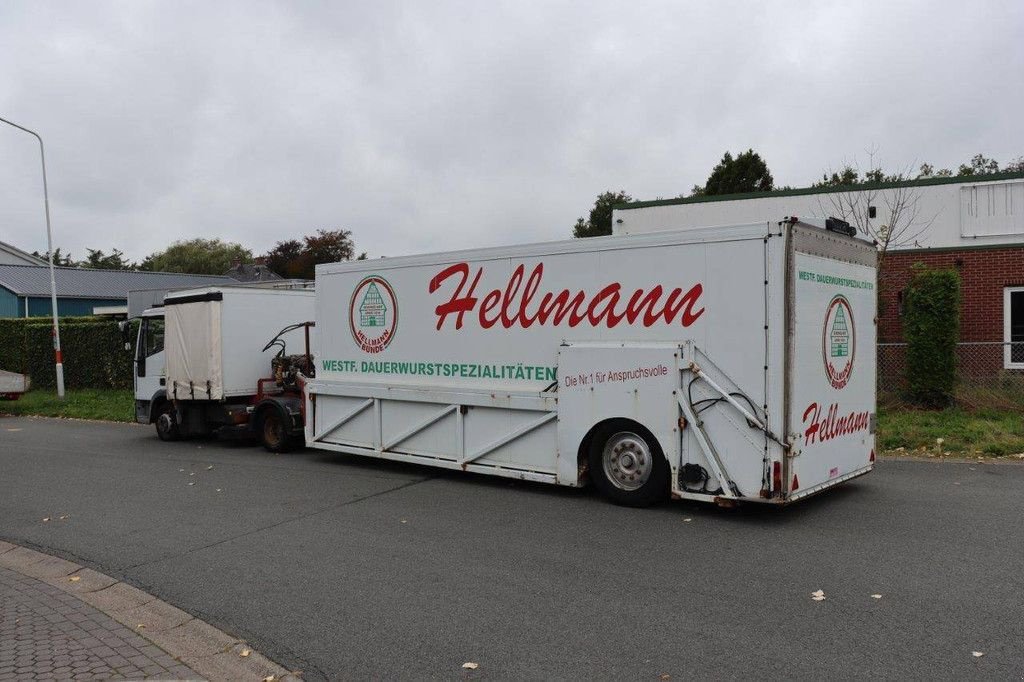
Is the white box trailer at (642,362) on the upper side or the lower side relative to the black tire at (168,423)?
upper

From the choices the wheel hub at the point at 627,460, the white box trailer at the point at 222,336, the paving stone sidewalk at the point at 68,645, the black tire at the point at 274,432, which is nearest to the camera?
the paving stone sidewalk at the point at 68,645

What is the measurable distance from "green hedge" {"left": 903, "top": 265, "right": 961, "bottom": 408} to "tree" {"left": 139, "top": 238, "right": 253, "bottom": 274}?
66.9m

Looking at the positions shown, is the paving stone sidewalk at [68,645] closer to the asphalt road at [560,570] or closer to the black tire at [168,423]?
the asphalt road at [560,570]

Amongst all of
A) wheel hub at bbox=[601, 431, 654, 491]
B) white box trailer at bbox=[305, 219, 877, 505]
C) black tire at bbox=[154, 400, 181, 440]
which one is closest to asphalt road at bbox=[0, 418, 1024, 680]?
wheel hub at bbox=[601, 431, 654, 491]

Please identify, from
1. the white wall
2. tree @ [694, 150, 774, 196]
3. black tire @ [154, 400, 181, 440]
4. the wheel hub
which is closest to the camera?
the wheel hub

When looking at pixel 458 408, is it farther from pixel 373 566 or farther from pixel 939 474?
pixel 939 474

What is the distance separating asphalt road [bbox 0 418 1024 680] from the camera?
4.72m

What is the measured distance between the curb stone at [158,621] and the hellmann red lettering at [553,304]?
4.85m

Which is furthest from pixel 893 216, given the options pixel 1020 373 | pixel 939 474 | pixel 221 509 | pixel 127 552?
pixel 127 552

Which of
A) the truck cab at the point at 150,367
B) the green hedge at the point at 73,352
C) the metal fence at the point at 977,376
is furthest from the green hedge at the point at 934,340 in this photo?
the green hedge at the point at 73,352

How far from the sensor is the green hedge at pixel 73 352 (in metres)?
25.1

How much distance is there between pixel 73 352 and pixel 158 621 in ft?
77.6

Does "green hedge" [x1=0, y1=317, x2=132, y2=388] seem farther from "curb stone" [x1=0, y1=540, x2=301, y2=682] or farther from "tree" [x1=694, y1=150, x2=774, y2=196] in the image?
"tree" [x1=694, y1=150, x2=774, y2=196]

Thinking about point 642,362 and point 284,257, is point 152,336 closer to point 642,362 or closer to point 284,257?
point 642,362
